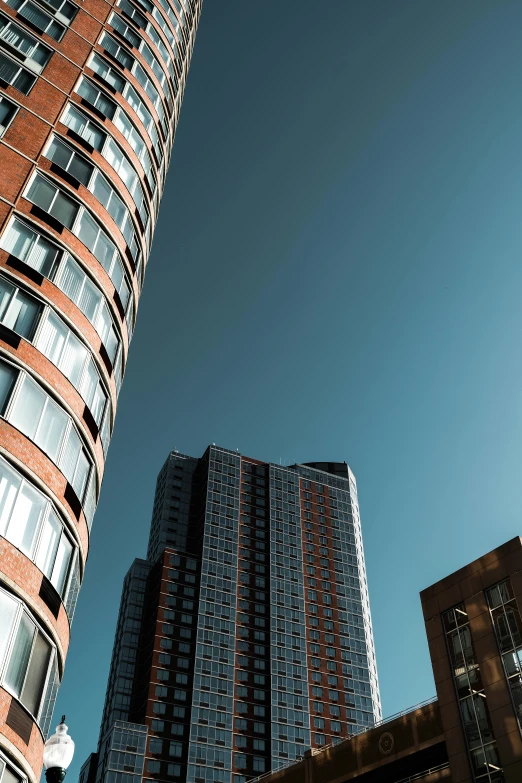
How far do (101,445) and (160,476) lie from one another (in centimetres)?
12905

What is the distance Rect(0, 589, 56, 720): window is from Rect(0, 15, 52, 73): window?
20.8 metres

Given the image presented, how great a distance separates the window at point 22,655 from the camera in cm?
1670

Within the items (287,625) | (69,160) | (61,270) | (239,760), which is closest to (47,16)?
(69,160)

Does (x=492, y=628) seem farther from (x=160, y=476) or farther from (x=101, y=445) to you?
(x=160, y=476)

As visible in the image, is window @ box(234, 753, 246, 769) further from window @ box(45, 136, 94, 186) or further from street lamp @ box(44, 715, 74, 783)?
street lamp @ box(44, 715, 74, 783)

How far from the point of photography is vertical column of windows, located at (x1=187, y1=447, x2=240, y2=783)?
107m

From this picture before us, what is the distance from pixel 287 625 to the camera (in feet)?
422

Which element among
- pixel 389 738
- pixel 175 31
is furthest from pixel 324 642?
pixel 175 31

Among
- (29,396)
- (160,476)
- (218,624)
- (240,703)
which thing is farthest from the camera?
(160,476)

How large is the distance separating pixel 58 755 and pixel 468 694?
3599cm

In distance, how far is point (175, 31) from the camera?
42312 mm

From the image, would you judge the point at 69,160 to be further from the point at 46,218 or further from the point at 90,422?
the point at 90,422

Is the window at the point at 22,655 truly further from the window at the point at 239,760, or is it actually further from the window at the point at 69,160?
the window at the point at 239,760

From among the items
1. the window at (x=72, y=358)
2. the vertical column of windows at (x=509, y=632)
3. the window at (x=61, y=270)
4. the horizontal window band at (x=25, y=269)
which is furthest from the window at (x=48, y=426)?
the vertical column of windows at (x=509, y=632)
